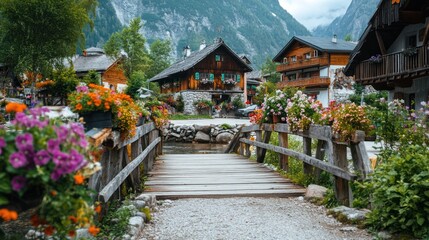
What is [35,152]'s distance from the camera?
70.2 inches

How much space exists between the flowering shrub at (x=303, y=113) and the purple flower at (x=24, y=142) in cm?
530

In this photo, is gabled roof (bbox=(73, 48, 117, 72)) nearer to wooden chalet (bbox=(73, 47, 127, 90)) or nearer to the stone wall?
wooden chalet (bbox=(73, 47, 127, 90))

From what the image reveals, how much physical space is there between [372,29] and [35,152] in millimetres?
17526

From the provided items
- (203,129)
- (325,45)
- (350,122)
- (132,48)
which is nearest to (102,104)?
(350,122)

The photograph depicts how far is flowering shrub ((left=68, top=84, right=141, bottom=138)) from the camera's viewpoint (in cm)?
414

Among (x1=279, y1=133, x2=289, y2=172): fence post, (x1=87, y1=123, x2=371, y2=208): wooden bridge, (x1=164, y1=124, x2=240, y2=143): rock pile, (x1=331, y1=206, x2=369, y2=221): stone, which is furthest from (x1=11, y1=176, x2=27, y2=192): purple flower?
(x1=164, y1=124, x2=240, y2=143): rock pile

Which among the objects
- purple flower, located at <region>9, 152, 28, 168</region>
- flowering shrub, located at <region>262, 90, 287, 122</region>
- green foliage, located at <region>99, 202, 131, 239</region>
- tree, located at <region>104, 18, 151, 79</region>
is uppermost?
tree, located at <region>104, 18, 151, 79</region>

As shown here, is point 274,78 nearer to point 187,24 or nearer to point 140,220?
point 140,220

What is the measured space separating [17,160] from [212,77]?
139 feet

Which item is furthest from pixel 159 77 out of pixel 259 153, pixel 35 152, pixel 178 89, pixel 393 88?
pixel 35 152

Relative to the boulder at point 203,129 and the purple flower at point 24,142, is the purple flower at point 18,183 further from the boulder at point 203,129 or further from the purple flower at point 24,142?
the boulder at point 203,129

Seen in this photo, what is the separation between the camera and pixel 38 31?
28812mm

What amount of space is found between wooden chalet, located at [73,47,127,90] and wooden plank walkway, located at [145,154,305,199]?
38.5 metres

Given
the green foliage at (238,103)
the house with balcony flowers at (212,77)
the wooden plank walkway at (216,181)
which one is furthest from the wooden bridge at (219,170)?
the green foliage at (238,103)
